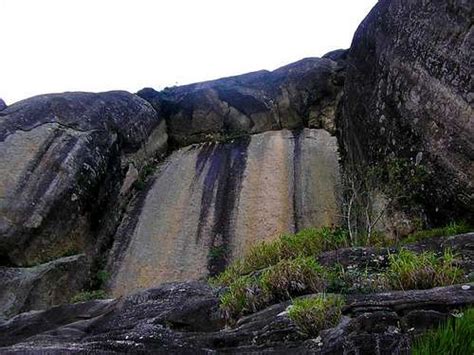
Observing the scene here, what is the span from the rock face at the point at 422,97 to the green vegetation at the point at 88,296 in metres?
6.23

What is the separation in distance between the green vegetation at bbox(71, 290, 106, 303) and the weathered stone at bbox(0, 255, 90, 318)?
236 mm

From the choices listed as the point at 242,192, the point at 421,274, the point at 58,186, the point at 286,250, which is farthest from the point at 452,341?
the point at 242,192

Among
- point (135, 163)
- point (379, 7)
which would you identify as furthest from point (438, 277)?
point (135, 163)

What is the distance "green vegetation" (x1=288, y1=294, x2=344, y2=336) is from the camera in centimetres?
607

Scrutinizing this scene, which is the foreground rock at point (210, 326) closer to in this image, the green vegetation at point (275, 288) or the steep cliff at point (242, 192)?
the steep cliff at point (242, 192)

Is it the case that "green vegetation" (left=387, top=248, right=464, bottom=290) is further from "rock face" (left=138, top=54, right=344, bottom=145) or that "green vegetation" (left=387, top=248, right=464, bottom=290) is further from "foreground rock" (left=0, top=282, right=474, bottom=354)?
"rock face" (left=138, top=54, right=344, bottom=145)

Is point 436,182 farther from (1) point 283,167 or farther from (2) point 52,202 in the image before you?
(2) point 52,202

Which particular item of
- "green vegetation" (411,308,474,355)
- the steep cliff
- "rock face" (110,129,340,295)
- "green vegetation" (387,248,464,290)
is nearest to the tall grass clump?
the steep cliff

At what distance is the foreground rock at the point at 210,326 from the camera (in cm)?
569

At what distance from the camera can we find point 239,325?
273 inches

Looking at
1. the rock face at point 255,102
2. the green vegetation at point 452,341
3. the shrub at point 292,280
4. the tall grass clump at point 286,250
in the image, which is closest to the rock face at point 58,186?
the rock face at point 255,102

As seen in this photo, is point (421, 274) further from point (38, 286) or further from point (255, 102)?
point (255, 102)

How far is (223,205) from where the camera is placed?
16.0 m

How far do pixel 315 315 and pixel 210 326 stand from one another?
65.0 inches
